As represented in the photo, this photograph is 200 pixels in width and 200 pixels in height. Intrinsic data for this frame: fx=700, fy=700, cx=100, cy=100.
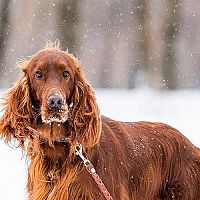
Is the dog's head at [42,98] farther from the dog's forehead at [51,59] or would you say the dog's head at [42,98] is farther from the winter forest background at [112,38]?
the winter forest background at [112,38]

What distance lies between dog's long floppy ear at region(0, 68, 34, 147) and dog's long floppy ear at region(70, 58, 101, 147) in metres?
0.32

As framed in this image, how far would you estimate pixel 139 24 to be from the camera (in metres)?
18.4

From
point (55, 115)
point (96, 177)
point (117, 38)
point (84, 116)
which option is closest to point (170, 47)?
point (117, 38)

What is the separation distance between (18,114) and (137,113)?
8.01m

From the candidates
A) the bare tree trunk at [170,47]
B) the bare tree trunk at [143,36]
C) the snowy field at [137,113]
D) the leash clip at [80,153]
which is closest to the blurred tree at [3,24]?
the snowy field at [137,113]

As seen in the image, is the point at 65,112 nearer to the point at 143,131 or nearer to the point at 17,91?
the point at 17,91

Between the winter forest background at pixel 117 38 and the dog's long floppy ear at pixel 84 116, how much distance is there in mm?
12162

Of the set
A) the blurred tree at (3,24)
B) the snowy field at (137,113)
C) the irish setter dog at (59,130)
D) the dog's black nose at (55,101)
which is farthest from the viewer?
the blurred tree at (3,24)

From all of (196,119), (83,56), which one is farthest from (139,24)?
(196,119)

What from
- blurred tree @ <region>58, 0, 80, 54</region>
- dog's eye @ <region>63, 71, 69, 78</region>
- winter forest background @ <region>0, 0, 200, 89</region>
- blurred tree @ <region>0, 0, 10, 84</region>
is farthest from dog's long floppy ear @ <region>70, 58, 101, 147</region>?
blurred tree @ <region>0, 0, 10, 84</region>

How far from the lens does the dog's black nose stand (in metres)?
4.62

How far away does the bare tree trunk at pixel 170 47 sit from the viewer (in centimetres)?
1819

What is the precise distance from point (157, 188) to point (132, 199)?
286 mm

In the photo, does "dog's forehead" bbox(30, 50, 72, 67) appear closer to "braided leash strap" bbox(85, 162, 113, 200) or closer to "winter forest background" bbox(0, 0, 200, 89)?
"braided leash strap" bbox(85, 162, 113, 200)
